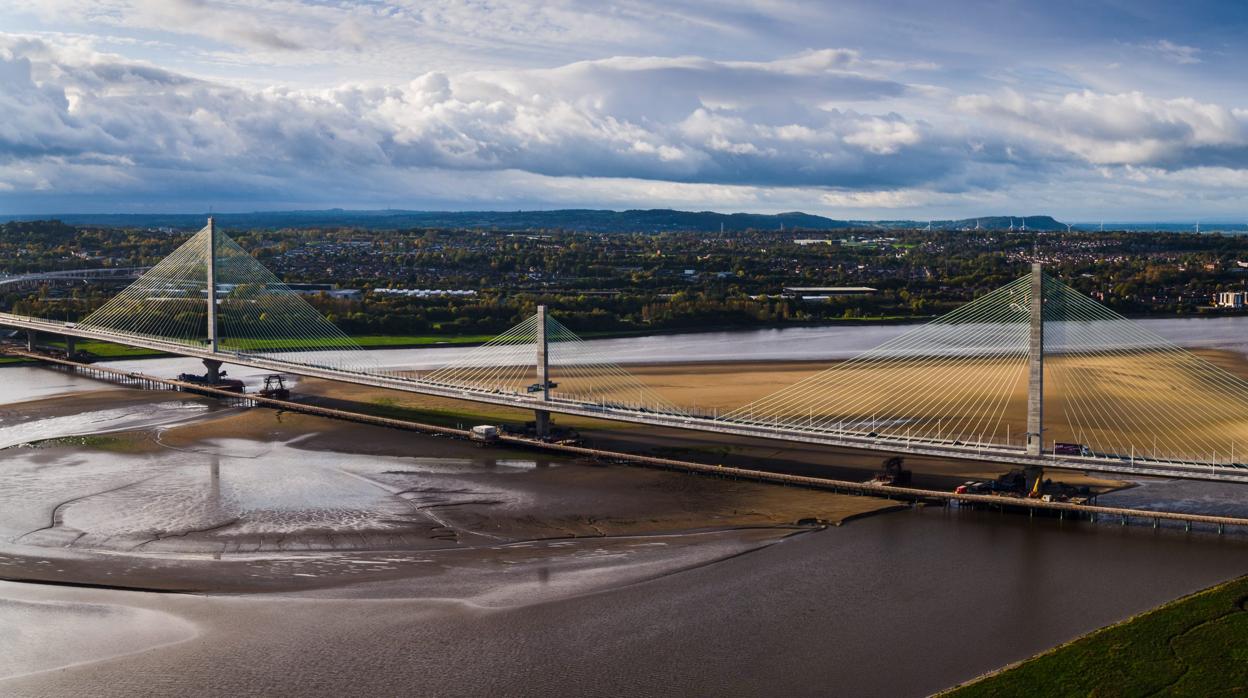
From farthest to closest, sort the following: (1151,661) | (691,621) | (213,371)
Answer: (213,371)
(691,621)
(1151,661)

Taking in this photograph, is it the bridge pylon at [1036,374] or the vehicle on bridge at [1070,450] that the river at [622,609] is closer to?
the bridge pylon at [1036,374]

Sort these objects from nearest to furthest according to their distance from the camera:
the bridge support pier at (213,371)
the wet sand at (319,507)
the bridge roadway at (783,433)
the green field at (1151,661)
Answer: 1. the green field at (1151,661)
2. the wet sand at (319,507)
3. the bridge roadway at (783,433)
4. the bridge support pier at (213,371)

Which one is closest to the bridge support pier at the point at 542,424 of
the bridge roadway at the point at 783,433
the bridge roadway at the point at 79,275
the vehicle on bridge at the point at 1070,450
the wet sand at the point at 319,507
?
the bridge roadway at the point at 783,433

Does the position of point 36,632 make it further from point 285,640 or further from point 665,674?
point 665,674

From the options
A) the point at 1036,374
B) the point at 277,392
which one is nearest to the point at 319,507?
the point at 277,392

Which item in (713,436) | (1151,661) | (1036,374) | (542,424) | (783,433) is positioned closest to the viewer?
(1151,661)

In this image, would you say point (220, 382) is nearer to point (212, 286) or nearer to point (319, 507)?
point (212, 286)
